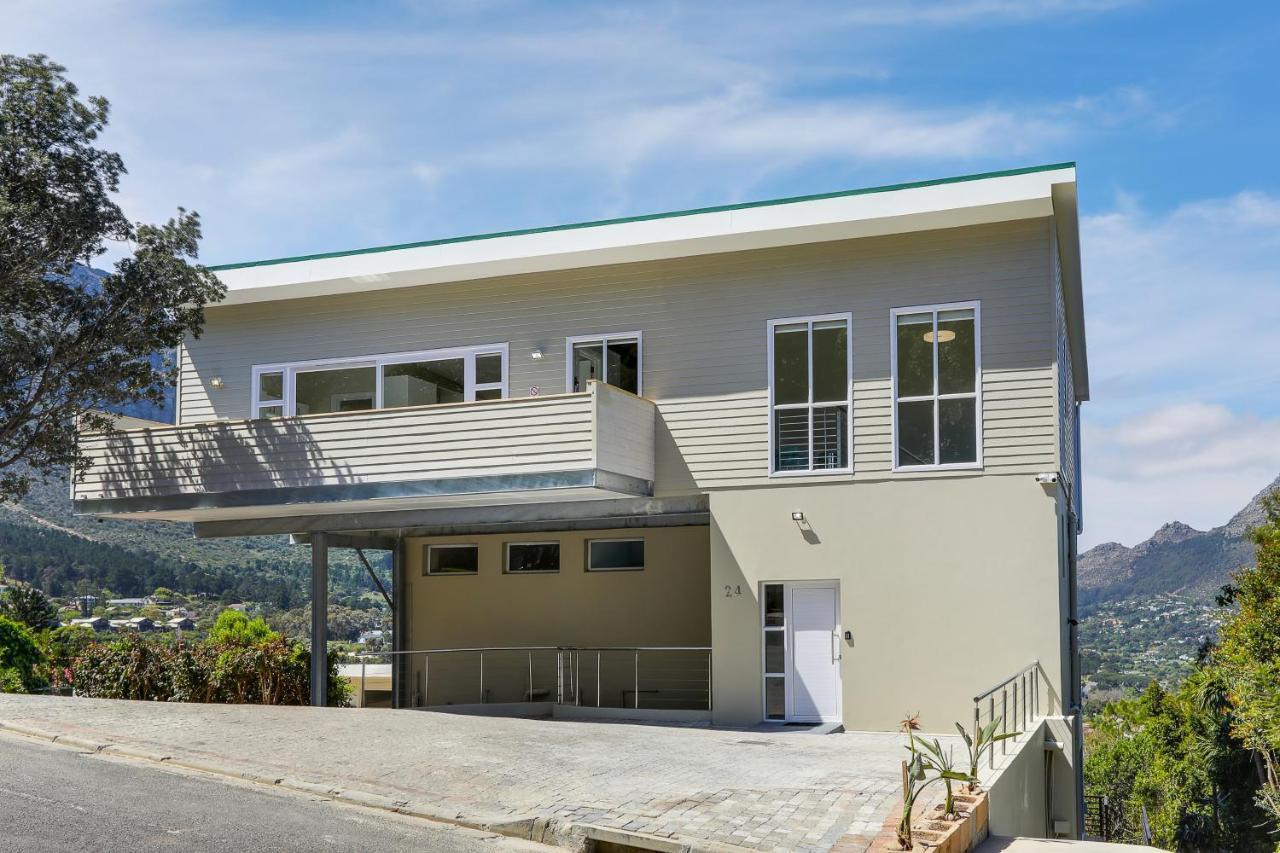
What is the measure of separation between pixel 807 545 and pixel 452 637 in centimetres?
863

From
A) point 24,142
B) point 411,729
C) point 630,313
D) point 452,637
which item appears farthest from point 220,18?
point 452,637

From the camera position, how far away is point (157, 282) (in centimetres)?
1914

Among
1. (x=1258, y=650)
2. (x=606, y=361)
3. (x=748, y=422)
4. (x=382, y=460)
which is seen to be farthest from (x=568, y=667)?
(x=1258, y=650)

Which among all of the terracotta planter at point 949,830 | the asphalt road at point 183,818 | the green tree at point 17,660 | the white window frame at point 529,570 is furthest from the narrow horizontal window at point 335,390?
the terracotta planter at point 949,830

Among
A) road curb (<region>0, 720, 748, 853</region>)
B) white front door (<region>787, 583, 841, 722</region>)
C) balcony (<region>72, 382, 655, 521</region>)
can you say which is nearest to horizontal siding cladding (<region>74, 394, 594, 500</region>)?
balcony (<region>72, 382, 655, 521</region>)

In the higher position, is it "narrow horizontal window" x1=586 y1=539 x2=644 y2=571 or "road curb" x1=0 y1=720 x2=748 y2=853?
"narrow horizontal window" x1=586 y1=539 x2=644 y2=571

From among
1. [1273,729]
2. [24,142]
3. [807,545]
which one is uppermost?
[24,142]

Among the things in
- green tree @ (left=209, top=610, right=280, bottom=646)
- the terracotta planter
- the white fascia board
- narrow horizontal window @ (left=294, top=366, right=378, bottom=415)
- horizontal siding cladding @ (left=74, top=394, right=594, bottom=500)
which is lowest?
the terracotta planter

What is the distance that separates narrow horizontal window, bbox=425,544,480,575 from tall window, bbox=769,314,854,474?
7810 mm

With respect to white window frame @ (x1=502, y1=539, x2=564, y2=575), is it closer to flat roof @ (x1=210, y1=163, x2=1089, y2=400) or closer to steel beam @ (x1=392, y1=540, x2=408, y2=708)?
steel beam @ (x1=392, y1=540, x2=408, y2=708)

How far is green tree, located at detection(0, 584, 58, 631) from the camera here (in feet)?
97.7

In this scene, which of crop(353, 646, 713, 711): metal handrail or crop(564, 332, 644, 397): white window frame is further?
crop(353, 646, 713, 711): metal handrail

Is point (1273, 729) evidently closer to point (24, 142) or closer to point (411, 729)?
point (411, 729)

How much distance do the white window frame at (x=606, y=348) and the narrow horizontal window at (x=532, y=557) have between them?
4.79m
